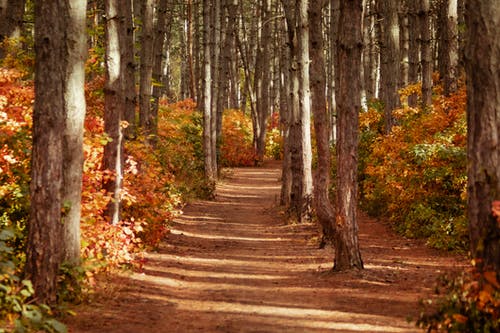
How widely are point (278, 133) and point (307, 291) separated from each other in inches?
1526

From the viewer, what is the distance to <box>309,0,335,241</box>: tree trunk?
12.3 m

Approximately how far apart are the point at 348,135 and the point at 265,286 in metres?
2.67

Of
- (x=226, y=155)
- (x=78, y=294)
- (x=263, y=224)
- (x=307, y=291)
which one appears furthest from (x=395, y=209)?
(x=226, y=155)

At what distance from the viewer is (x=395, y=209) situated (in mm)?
16031

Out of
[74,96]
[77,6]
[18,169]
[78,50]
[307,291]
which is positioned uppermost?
[77,6]

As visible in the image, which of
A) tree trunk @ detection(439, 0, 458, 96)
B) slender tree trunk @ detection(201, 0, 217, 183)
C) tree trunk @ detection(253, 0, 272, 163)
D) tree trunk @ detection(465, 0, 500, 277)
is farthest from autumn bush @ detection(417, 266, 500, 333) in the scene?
tree trunk @ detection(253, 0, 272, 163)

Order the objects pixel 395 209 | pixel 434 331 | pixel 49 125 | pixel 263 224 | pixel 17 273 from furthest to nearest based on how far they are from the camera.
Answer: pixel 263 224 → pixel 395 209 → pixel 17 273 → pixel 49 125 → pixel 434 331

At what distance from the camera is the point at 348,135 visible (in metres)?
10.4

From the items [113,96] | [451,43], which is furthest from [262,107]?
[113,96]

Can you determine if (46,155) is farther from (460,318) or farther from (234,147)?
(234,147)

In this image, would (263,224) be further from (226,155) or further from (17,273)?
(226,155)

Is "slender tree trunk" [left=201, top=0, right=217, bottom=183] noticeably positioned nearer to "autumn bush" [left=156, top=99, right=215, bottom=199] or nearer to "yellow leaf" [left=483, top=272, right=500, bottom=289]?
"autumn bush" [left=156, top=99, right=215, bottom=199]

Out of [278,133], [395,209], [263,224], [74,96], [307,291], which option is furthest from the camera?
[278,133]

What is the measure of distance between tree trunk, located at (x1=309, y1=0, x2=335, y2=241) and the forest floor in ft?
2.79
